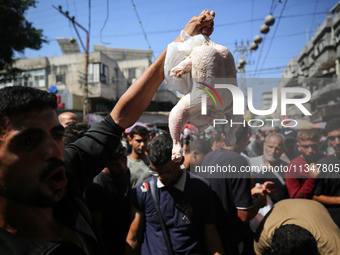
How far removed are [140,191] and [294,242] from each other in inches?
54.1

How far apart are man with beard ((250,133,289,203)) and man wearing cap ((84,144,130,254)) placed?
1.71 metres

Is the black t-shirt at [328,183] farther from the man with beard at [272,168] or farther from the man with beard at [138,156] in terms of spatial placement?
the man with beard at [138,156]

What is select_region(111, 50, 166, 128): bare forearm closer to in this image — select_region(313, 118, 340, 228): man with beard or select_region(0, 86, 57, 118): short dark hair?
select_region(0, 86, 57, 118): short dark hair

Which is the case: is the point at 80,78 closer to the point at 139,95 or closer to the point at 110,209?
the point at 110,209

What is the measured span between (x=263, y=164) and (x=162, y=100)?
21228 millimetres

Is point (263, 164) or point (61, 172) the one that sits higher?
point (61, 172)

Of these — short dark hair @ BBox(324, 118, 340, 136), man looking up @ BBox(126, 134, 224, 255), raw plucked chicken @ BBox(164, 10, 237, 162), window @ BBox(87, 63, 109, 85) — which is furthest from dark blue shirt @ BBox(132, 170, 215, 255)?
window @ BBox(87, 63, 109, 85)

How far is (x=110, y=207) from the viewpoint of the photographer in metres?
2.50

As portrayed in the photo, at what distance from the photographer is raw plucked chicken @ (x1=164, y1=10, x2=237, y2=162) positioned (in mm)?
1355

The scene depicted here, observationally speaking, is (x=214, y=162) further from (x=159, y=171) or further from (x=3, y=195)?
(x=3, y=195)

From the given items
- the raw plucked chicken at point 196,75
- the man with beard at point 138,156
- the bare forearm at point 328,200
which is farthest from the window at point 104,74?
the raw plucked chicken at point 196,75

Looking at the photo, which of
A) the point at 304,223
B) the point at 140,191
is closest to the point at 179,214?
the point at 140,191

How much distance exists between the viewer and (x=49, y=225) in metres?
1.19

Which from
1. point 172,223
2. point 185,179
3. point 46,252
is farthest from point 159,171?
point 46,252
